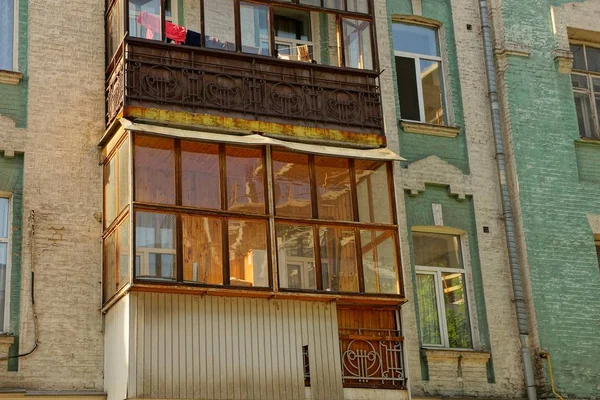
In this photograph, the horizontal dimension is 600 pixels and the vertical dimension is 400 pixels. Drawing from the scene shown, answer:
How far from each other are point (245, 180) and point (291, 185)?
25.5 inches

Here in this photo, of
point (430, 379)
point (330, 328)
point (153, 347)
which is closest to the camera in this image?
point (153, 347)

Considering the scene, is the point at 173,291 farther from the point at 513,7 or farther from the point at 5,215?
the point at 513,7

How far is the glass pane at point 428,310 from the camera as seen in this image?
15539mm

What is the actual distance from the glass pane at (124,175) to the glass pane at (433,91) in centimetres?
518

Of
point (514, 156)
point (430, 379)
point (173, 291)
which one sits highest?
point (514, 156)

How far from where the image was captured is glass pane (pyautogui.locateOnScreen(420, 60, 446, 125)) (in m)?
16.9

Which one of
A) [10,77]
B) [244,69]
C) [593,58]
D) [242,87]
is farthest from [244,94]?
[593,58]

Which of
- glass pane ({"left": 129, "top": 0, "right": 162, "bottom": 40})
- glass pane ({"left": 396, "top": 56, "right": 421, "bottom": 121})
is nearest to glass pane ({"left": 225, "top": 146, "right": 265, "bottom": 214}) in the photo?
glass pane ({"left": 129, "top": 0, "right": 162, "bottom": 40})

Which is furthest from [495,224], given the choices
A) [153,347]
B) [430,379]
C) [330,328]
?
[153,347]

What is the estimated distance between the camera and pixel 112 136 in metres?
14.2

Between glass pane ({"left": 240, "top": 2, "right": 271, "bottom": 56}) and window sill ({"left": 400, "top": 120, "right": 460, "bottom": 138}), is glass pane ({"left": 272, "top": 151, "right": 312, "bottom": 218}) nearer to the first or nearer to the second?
glass pane ({"left": 240, "top": 2, "right": 271, "bottom": 56})

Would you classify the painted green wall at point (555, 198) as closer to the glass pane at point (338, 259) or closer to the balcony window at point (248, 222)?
the balcony window at point (248, 222)

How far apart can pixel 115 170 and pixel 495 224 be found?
578 centimetres

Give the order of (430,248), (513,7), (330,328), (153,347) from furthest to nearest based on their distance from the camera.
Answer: (513,7) < (430,248) < (330,328) < (153,347)
